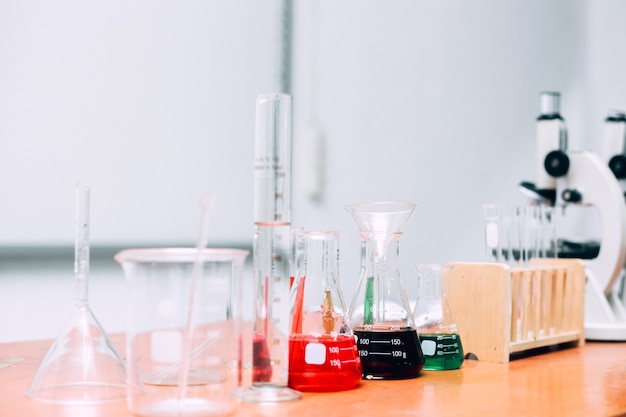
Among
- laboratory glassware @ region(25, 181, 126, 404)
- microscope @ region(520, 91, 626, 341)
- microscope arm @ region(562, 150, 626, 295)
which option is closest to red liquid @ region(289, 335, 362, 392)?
laboratory glassware @ region(25, 181, 126, 404)

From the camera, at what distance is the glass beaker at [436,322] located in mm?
1336

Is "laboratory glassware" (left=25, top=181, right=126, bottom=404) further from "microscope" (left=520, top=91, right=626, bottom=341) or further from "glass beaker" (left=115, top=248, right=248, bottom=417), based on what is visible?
"microscope" (left=520, top=91, right=626, bottom=341)

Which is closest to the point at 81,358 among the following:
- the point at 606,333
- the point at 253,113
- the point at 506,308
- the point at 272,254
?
the point at 272,254

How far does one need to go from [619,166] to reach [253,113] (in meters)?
1.23

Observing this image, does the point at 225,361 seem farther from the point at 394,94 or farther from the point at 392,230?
the point at 394,94

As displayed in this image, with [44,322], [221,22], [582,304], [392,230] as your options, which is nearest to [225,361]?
[392,230]

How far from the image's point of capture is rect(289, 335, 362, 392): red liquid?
109 cm

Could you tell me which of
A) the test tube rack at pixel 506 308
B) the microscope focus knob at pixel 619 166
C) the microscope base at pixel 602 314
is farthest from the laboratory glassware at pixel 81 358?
the microscope focus knob at pixel 619 166

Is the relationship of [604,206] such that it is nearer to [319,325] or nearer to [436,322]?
[436,322]

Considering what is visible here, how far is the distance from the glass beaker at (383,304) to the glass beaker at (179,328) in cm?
31

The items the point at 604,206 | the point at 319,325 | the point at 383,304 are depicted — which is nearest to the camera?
the point at 319,325

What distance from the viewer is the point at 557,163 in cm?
197

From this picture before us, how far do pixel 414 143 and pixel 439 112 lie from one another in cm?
14

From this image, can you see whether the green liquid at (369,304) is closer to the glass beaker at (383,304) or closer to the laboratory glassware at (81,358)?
the glass beaker at (383,304)
